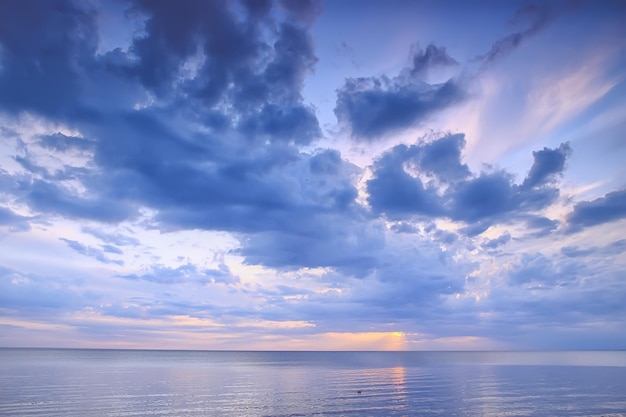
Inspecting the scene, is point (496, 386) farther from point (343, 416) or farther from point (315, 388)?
point (343, 416)

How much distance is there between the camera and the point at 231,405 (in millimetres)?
66750

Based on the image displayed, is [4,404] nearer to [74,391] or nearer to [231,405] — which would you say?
[74,391]

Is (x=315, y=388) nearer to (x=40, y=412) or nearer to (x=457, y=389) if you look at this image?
(x=457, y=389)

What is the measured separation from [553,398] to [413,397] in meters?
23.3

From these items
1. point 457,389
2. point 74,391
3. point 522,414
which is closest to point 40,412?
point 74,391

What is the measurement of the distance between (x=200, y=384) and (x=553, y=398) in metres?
68.9

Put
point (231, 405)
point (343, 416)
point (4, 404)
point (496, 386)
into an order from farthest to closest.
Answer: point (496, 386), point (231, 405), point (4, 404), point (343, 416)

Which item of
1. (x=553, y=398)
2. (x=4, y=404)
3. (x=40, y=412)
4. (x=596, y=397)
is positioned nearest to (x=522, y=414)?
(x=553, y=398)

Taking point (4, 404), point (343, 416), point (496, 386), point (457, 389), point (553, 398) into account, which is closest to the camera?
point (343, 416)

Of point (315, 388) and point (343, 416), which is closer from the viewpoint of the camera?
point (343, 416)

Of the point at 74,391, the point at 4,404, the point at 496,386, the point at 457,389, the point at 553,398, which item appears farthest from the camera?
the point at 496,386

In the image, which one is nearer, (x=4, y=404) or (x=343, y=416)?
(x=343, y=416)

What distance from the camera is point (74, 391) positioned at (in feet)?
262

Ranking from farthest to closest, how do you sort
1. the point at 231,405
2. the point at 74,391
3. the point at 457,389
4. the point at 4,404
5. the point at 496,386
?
the point at 496,386, the point at 457,389, the point at 74,391, the point at 231,405, the point at 4,404
